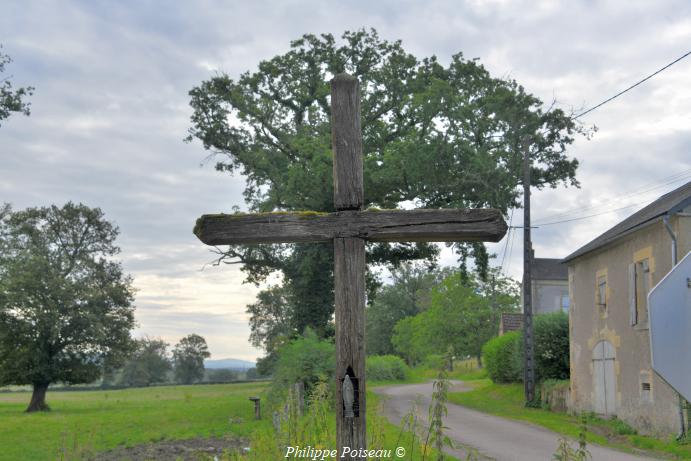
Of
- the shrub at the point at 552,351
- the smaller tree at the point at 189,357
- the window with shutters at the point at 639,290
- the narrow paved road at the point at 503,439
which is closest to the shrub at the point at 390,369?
the shrub at the point at 552,351

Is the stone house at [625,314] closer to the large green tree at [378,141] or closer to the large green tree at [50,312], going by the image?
the large green tree at [378,141]

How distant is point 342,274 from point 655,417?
18573mm

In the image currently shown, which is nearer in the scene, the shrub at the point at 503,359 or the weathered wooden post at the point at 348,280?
the weathered wooden post at the point at 348,280

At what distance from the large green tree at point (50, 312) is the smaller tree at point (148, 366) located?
3955 centimetres

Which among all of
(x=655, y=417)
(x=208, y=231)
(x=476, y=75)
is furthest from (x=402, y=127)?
(x=208, y=231)

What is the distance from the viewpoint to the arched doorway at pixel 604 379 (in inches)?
942

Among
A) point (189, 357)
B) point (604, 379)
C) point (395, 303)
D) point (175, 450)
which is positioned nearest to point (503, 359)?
point (604, 379)

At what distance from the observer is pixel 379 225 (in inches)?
196

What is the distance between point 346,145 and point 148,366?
3456 inches

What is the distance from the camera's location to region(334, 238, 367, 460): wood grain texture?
4559mm

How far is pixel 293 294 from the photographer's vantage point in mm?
34719

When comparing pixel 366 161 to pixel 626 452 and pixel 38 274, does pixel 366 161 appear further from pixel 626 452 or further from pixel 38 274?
pixel 38 274

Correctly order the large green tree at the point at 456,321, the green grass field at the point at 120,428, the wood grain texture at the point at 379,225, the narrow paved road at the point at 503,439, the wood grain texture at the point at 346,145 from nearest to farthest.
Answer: the wood grain texture at the point at 379,225, the wood grain texture at the point at 346,145, the narrow paved road at the point at 503,439, the green grass field at the point at 120,428, the large green tree at the point at 456,321

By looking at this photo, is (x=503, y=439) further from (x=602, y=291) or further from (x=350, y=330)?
(x=350, y=330)
